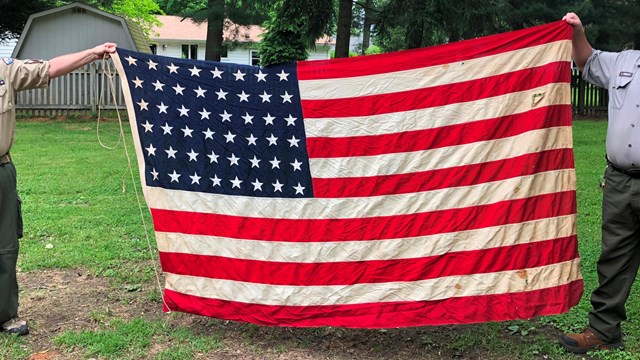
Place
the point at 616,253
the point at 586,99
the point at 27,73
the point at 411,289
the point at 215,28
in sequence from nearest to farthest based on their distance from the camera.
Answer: the point at 616,253 → the point at 411,289 → the point at 27,73 → the point at 215,28 → the point at 586,99

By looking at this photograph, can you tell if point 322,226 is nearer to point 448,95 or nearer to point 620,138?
point 448,95

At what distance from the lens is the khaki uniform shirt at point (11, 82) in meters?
3.95

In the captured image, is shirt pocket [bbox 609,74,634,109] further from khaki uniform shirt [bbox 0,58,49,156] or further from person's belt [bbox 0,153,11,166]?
person's belt [bbox 0,153,11,166]

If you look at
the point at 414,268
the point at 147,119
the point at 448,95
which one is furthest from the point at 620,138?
the point at 147,119

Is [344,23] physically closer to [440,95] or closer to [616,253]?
[440,95]

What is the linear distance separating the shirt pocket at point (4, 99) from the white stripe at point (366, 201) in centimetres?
104

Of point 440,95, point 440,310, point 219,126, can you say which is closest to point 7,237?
point 219,126

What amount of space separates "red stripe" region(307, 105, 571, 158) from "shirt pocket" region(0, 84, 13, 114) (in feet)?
6.54

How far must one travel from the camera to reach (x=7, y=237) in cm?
407

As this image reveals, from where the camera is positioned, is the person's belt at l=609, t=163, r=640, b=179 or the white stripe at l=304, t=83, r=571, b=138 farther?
the white stripe at l=304, t=83, r=571, b=138

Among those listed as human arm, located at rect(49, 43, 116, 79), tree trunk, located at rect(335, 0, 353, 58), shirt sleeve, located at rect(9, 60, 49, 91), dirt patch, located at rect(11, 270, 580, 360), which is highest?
tree trunk, located at rect(335, 0, 353, 58)

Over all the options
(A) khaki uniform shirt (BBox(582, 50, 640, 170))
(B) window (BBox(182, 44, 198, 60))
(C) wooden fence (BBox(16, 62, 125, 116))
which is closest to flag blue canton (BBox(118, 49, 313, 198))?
(A) khaki uniform shirt (BBox(582, 50, 640, 170))

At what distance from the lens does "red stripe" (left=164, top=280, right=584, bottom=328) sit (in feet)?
12.8

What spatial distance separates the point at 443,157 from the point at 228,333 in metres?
1.94
